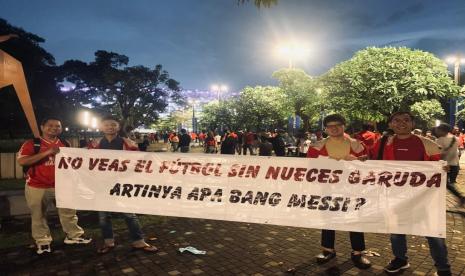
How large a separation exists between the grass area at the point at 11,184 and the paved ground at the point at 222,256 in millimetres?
4603

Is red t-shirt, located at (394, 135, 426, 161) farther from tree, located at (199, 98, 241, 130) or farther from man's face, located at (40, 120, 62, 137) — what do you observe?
tree, located at (199, 98, 241, 130)

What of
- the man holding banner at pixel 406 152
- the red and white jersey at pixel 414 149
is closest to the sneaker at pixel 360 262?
the man holding banner at pixel 406 152

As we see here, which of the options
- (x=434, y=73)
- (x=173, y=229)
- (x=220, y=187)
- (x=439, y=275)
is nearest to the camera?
(x=439, y=275)

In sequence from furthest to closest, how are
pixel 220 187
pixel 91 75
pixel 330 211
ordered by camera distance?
pixel 91 75
pixel 220 187
pixel 330 211

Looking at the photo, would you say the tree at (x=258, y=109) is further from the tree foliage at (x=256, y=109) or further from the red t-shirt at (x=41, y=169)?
the red t-shirt at (x=41, y=169)

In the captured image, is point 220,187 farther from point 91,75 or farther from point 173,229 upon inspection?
point 91,75

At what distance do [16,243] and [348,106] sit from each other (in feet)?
46.0

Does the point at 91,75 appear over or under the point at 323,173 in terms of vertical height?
over

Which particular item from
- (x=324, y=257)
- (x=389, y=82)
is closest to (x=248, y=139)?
(x=389, y=82)

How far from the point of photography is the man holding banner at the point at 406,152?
4.67 m

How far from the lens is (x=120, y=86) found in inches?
2040

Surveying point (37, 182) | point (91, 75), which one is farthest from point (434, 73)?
point (91, 75)

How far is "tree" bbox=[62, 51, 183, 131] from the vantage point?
50.9 m

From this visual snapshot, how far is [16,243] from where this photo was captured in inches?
244
